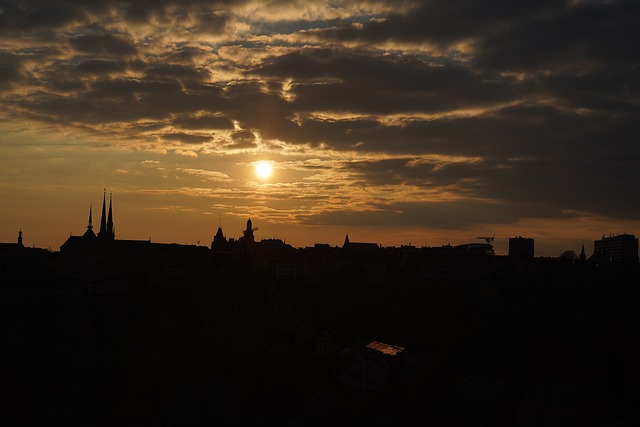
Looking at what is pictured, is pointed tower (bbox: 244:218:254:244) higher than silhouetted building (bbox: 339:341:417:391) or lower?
higher

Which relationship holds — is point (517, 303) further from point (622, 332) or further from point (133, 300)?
point (133, 300)

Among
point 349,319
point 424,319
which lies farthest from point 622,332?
point 349,319

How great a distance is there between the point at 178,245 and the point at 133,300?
45.6 metres

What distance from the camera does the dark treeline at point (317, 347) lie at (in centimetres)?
5781

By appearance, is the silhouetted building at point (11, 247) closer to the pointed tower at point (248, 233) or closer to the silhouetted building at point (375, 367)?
the pointed tower at point (248, 233)

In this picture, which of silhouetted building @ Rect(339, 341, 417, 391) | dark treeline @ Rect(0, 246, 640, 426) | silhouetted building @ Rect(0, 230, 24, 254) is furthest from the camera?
silhouetted building @ Rect(0, 230, 24, 254)

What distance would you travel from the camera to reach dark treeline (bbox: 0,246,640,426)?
190 ft

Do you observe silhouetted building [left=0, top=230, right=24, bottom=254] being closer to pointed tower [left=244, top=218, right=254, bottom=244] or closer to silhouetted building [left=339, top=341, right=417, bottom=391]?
pointed tower [left=244, top=218, right=254, bottom=244]

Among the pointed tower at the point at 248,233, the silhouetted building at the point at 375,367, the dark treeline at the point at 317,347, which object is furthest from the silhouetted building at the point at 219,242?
the silhouetted building at the point at 375,367

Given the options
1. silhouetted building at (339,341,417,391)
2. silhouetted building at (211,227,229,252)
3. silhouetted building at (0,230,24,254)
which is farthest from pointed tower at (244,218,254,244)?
silhouetted building at (339,341,417,391)

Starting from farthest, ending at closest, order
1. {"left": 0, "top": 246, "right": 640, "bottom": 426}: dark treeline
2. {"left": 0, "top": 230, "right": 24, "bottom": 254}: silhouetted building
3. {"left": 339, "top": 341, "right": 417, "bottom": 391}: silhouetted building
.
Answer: {"left": 0, "top": 230, "right": 24, "bottom": 254}: silhouetted building
{"left": 339, "top": 341, "right": 417, "bottom": 391}: silhouetted building
{"left": 0, "top": 246, "right": 640, "bottom": 426}: dark treeline

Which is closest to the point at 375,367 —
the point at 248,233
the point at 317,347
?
the point at 317,347

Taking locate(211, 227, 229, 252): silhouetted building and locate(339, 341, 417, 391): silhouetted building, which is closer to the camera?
locate(339, 341, 417, 391): silhouetted building

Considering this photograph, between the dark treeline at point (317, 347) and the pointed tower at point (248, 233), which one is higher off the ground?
the pointed tower at point (248, 233)
